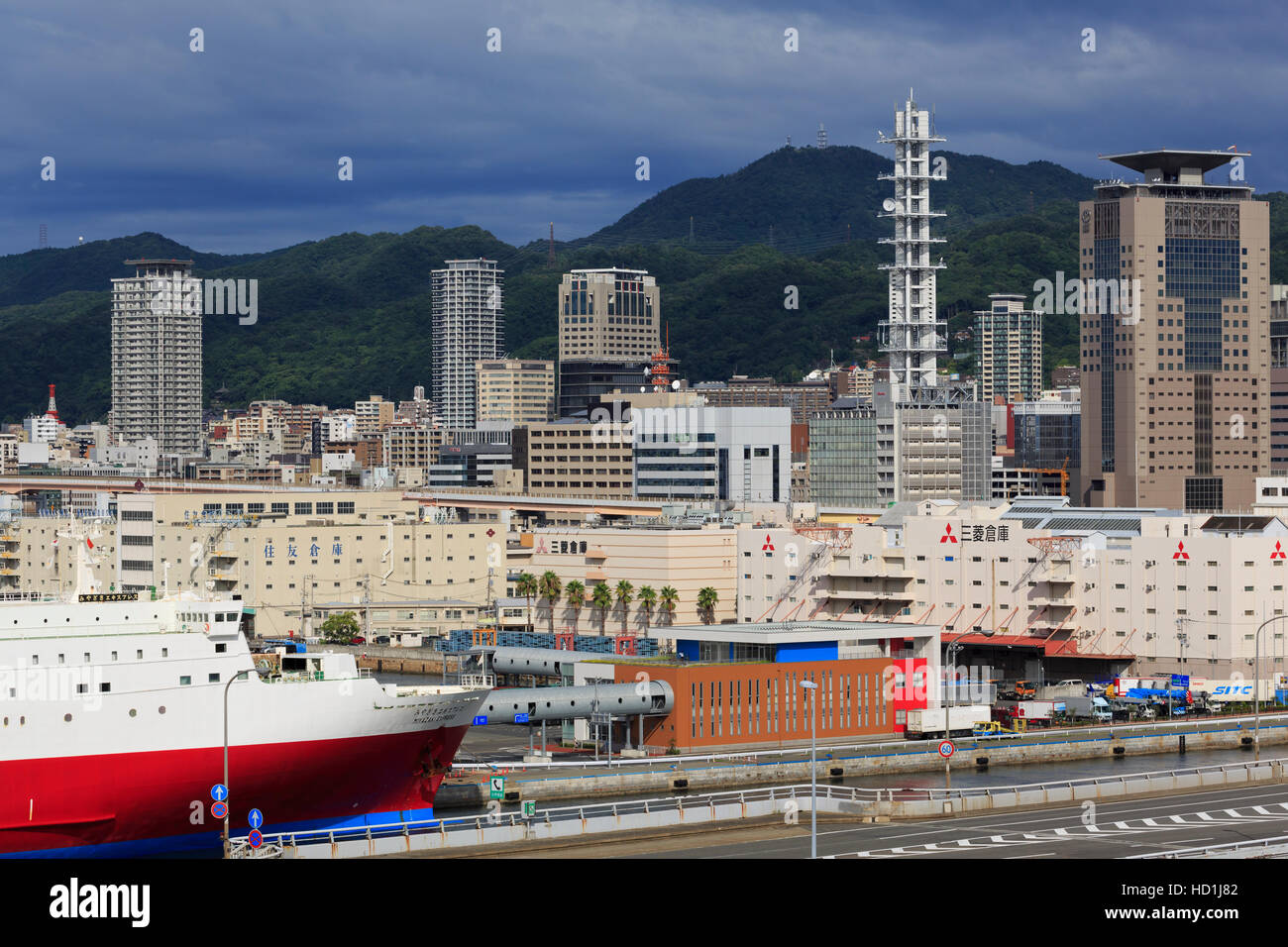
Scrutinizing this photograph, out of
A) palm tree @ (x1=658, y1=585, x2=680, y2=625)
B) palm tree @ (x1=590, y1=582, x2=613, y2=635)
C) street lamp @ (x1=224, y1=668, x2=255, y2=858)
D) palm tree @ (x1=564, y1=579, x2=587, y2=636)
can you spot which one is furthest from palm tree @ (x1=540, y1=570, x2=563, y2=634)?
street lamp @ (x1=224, y1=668, x2=255, y2=858)

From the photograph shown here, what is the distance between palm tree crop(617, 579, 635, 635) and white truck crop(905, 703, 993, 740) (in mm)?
28737

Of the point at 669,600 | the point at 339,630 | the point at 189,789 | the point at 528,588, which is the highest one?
the point at 528,588

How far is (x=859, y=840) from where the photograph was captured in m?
46.3

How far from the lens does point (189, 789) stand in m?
46.4

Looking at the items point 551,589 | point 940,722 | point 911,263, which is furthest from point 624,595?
point 911,263

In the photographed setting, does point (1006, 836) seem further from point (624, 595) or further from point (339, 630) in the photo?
point (339, 630)

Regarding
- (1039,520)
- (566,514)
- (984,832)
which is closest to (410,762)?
(984,832)

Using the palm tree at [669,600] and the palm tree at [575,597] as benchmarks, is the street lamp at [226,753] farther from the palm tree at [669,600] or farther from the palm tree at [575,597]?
the palm tree at [575,597]

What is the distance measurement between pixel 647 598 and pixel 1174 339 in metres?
103

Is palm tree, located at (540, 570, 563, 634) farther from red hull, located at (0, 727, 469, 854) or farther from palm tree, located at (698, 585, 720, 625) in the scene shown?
red hull, located at (0, 727, 469, 854)

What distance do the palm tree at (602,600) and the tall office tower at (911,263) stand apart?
210ft
